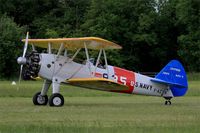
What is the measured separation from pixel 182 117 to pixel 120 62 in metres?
63.5

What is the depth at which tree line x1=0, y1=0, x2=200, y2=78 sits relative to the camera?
264ft

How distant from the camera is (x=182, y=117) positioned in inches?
661

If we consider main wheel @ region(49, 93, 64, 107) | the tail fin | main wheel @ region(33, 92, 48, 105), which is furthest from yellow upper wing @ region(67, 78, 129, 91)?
the tail fin

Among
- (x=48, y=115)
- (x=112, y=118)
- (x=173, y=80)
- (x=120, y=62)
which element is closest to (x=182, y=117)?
(x=112, y=118)

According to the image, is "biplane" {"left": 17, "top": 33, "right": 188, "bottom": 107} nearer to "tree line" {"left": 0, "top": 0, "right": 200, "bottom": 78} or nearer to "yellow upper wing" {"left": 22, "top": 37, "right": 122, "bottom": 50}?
"yellow upper wing" {"left": 22, "top": 37, "right": 122, "bottom": 50}

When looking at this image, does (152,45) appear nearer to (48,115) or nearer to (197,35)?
(197,35)

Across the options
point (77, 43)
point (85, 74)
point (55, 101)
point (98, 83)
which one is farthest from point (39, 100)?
point (77, 43)

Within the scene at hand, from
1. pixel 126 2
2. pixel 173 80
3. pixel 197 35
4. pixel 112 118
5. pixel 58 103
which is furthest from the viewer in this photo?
pixel 126 2

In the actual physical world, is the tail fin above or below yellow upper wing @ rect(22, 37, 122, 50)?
below

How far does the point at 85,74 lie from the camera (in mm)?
23750

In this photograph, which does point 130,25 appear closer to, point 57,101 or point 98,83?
point 98,83

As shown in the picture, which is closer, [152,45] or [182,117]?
[182,117]

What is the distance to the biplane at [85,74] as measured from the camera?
22.9m

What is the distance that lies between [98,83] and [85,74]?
0.84m
